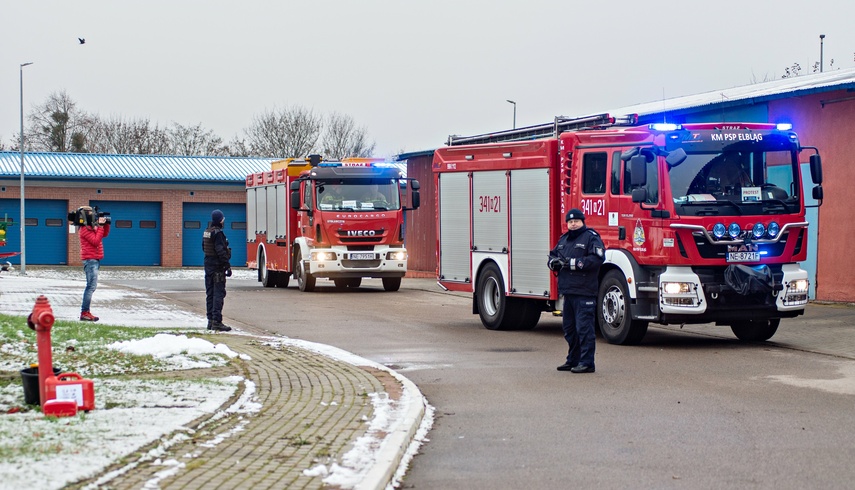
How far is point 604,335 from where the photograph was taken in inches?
630

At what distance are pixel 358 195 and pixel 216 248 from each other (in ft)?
36.2

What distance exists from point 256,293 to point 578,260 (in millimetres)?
17420

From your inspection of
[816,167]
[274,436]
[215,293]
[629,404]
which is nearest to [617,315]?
A: [816,167]

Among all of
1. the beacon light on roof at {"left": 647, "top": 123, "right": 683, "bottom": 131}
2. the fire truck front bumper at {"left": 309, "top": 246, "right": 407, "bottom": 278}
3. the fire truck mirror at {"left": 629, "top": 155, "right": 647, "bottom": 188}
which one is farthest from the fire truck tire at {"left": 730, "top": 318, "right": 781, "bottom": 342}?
the fire truck front bumper at {"left": 309, "top": 246, "right": 407, "bottom": 278}

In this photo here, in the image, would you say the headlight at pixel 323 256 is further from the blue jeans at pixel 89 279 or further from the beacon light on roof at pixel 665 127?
the beacon light on roof at pixel 665 127

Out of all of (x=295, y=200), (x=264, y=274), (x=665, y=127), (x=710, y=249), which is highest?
(x=665, y=127)

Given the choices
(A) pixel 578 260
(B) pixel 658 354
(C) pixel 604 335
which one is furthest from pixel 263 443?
(C) pixel 604 335

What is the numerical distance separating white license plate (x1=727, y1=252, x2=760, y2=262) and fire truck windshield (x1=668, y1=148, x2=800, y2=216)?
1.73 ft

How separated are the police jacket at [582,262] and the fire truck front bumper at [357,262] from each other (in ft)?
51.1

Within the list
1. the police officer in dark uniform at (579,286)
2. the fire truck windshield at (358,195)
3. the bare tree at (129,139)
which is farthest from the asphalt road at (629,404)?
the bare tree at (129,139)

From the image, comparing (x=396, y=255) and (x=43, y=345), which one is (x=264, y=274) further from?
(x=43, y=345)

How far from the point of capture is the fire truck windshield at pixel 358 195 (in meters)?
28.2

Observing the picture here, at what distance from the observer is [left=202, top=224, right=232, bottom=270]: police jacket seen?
57.9 feet

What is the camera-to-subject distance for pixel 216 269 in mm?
17688
